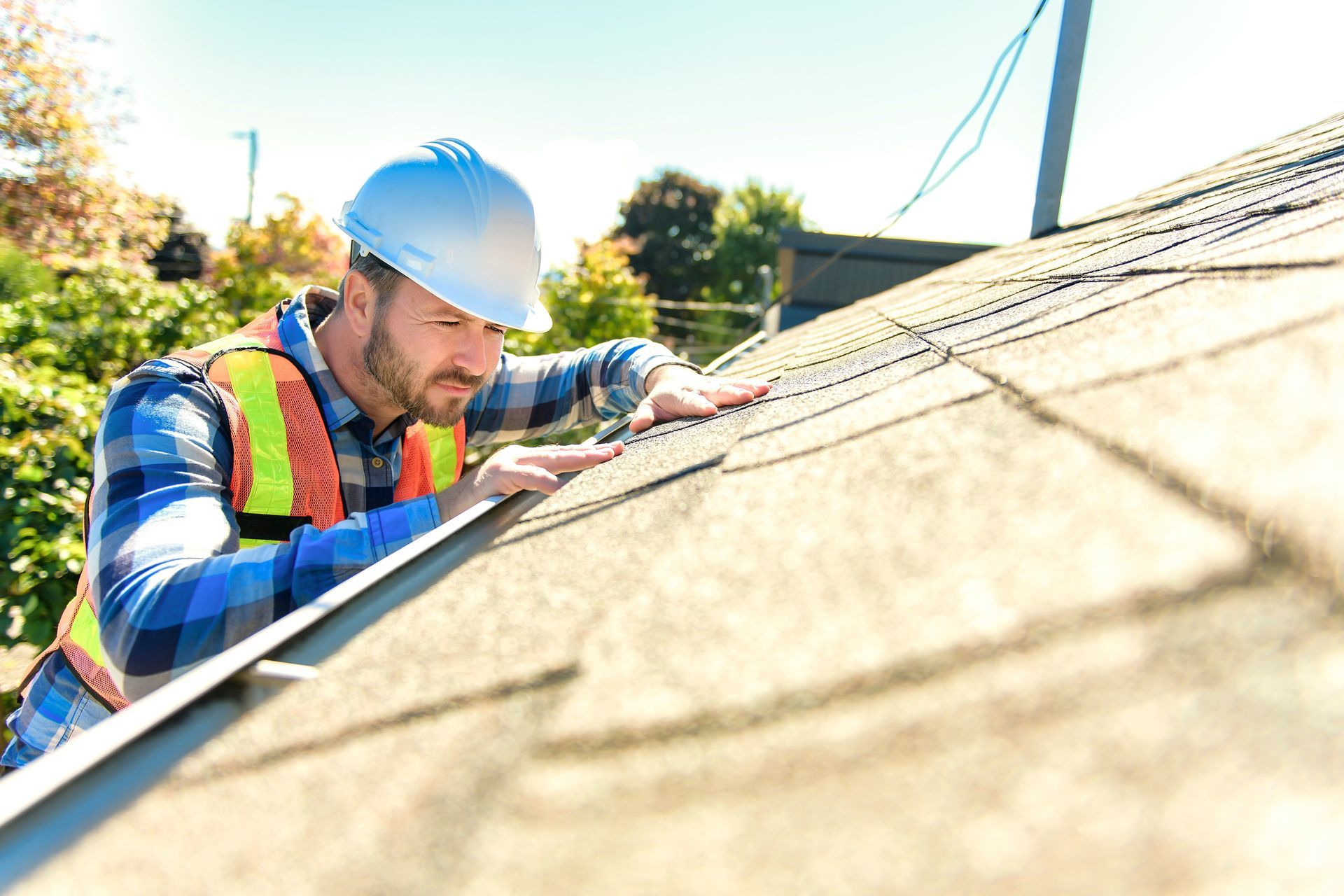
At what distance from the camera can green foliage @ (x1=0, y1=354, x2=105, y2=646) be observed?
3865 mm

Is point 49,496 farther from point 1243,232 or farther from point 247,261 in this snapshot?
point 247,261

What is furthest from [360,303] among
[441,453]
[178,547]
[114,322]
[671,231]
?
[671,231]

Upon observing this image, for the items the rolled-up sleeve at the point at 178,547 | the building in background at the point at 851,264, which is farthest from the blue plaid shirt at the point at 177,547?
the building in background at the point at 851,264

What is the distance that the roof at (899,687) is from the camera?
41cm

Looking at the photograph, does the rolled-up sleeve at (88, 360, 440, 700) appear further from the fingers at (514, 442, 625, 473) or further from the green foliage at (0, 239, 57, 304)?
the green foliage at (0, 239, 57, 304)

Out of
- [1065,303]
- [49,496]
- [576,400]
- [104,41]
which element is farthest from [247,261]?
[1065,303]

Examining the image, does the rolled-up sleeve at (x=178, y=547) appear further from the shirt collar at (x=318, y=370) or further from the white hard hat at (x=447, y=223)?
the white hard hat at (x=447, y=223)

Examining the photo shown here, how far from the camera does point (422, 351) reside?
248cm

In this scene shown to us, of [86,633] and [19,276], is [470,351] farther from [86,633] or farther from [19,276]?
[19,276]

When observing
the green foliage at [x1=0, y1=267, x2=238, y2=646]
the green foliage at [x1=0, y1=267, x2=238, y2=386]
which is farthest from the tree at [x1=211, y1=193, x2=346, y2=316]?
the green foliage at [x1=0, y1=267, x2=238, y2=646]

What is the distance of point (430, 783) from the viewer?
1.86ft

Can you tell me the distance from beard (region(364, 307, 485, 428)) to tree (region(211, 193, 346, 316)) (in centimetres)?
1019

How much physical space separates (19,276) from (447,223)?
15441mm

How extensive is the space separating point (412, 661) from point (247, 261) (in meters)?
16.2
